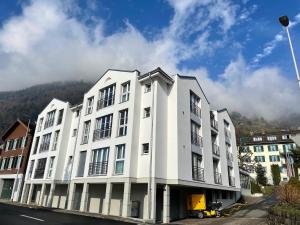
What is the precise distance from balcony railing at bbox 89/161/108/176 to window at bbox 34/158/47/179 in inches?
429

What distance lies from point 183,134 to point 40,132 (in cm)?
2264

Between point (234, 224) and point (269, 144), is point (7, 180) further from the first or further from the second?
point (269, 144)

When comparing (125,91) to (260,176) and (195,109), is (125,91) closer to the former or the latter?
(195,109)

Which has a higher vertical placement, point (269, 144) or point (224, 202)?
point (269, 144)

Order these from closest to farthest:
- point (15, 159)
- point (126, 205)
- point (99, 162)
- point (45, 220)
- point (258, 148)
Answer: point (45, 220)
point (126, 205)
point (99, 162)
point (15, 159)
point (258, 148)

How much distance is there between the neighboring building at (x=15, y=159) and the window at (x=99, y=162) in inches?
723

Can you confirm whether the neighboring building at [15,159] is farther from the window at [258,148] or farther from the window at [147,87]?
the window at [258,148]

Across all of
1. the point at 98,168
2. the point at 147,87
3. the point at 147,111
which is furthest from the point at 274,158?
the point at 98,168

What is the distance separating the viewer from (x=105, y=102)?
1016 inches

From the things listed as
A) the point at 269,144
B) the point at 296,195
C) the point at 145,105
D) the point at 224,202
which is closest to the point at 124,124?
the point at 145,105

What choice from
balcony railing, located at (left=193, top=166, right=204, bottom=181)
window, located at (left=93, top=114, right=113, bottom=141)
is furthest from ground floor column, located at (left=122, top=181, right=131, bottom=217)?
balcony railing, located at (left=193, top=166, right=204, bottom=181)

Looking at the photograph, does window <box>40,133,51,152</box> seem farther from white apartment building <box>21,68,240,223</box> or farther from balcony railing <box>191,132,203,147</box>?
balcony railing <box>191,132,203,147</box>

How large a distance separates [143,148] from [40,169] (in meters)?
17.7

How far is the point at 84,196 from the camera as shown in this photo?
893 inches
